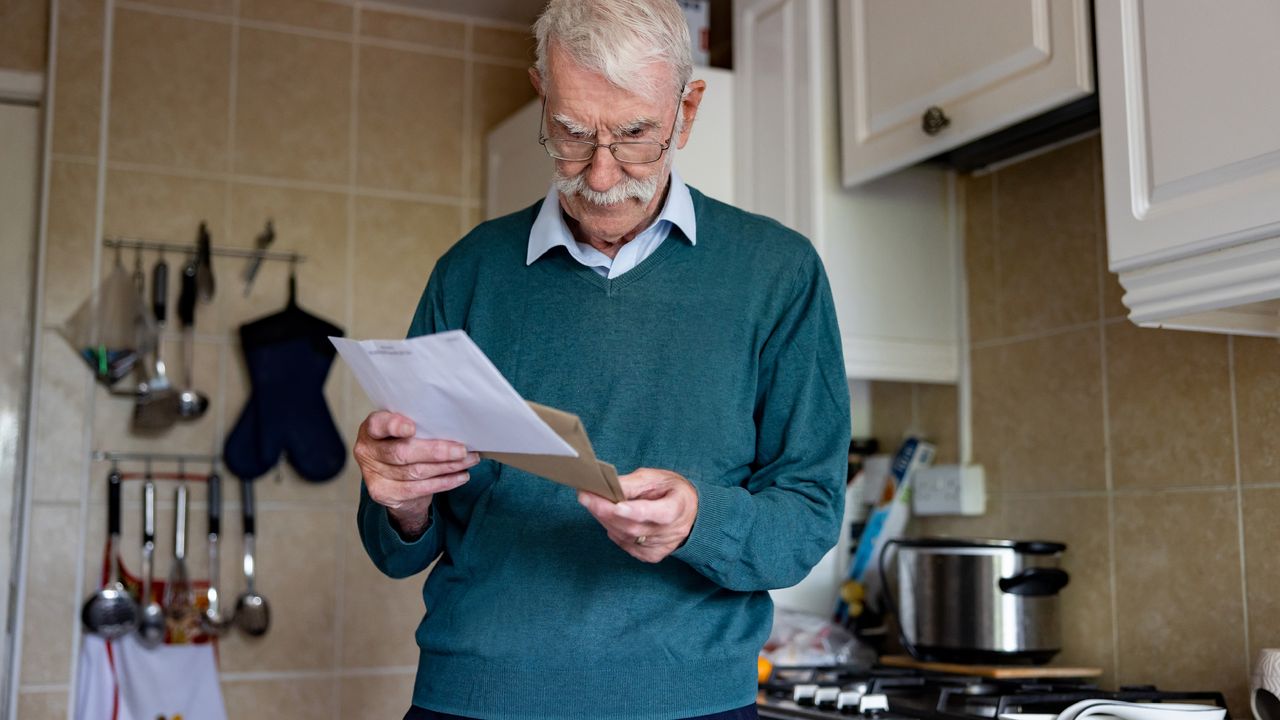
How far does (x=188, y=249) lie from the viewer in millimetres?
2602

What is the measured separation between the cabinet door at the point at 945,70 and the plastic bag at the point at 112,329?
1.39 m

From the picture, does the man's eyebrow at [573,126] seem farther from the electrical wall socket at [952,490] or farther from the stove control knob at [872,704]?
the electrical wall socket at [952,490]

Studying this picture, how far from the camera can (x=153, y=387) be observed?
2.50m

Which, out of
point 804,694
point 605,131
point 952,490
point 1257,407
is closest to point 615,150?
point 605,131

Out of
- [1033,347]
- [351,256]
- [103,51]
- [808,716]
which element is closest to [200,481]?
[351,256]

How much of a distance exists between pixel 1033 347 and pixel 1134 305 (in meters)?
0.58

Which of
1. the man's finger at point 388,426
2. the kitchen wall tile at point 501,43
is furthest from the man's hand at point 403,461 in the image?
the kitchen wall tile at point 501,43

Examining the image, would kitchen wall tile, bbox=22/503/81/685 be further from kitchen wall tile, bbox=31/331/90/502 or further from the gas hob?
the gas hob

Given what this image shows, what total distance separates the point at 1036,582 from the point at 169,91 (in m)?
1.91

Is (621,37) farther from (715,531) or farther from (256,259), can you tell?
(256,259)

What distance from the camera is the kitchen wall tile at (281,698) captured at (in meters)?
2.54

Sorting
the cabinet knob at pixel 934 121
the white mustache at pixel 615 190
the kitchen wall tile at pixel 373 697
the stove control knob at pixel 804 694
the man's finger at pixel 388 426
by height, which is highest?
the cabinet knob at pixel 934 121

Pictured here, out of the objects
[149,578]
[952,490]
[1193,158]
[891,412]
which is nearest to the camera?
[1193,158]

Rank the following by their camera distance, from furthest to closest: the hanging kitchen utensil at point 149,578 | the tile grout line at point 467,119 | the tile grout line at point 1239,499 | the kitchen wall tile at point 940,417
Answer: the tile grout line at point 467,119, the hanging kitchen utensil at point 149,578, the kitchen wall tile at point 940,417, the tile grout line at point 1239,499
